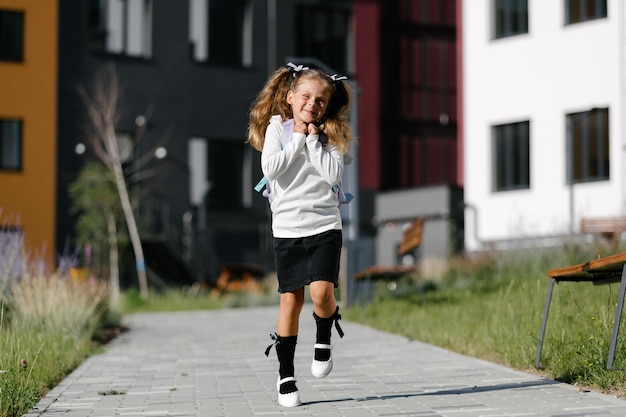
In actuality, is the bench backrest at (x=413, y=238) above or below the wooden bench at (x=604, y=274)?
above

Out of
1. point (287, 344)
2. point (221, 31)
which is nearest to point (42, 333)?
point (287, 344)

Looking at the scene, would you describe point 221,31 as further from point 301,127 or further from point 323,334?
point 323,334

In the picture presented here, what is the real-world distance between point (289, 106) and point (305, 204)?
0.72m

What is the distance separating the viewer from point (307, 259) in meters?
7.17

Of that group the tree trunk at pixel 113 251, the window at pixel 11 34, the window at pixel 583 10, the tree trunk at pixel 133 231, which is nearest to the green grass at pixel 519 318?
the window at pixel 583 10

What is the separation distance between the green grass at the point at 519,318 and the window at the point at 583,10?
6.76 m

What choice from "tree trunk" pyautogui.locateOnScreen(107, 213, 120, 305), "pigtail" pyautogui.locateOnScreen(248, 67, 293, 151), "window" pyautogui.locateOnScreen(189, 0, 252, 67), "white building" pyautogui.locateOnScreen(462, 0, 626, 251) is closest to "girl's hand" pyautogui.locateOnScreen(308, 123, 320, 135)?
Result: "pigtail" pyautogui.locateOnScreen(248, 67, 293, 151)

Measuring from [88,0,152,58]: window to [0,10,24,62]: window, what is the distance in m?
1.77

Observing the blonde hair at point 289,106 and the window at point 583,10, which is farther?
the window at point 583,10

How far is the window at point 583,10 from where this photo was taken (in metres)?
23.9

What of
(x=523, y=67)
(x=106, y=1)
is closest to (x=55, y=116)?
(x=106, y=1)

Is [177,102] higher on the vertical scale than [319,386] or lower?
higher

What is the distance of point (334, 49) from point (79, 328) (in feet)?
78.4

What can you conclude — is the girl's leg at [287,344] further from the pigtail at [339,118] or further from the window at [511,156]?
the window at [511,156]
